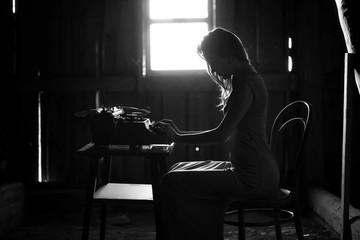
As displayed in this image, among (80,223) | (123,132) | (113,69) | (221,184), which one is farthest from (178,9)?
(221,184)

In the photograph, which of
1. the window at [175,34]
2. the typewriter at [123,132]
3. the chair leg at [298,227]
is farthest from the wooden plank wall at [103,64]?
the chair leg at [298,227]

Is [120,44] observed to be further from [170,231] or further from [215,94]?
[170,231]

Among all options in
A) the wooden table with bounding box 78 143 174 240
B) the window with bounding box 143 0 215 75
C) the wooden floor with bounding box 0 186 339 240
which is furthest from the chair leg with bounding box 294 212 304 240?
the window with bounding box 143 0 215 75

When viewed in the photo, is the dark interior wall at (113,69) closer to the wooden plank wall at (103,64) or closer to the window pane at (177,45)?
the wooden plank wall at (103,64)

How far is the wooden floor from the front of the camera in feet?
13.6

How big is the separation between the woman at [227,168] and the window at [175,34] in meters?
2.43

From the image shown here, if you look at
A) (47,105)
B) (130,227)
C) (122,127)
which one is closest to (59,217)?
(130,227)

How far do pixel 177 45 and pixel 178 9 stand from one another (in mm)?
379

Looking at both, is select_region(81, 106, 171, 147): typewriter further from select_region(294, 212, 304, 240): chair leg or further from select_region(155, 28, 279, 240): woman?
select_region(294, 212, 304, 240): chair leg

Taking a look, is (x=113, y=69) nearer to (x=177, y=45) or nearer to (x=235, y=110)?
(x=177, y=45)

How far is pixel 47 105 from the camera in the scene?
511cm

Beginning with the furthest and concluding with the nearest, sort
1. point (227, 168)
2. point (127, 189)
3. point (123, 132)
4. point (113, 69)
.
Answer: point (113, 69), point (127, 189), point (123, 132), point (227, 168)

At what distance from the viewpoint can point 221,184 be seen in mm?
2525

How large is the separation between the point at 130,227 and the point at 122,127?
1.86 m
